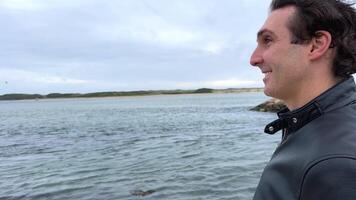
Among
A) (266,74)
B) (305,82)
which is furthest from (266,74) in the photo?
(305,82)

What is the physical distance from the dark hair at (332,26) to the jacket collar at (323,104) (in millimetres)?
103

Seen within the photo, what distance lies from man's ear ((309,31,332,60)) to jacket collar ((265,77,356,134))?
19cm

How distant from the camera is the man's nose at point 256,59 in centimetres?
260

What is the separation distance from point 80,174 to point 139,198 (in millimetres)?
4981

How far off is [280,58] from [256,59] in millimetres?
180

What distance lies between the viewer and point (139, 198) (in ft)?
41.3

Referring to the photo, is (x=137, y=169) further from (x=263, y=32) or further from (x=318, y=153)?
(x=318, y=153)

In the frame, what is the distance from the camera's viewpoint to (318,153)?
199 centimetres

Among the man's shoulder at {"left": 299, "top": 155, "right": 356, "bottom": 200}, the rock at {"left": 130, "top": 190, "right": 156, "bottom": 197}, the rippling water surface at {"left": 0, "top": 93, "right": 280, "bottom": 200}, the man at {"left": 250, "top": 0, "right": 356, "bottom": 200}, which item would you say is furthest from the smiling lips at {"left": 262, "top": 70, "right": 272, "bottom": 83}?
the rock at {"left": 130, "top": 190, "right": 156, "bottom": 197}

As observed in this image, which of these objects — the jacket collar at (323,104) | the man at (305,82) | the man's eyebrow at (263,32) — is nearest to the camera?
the man at (305,82)

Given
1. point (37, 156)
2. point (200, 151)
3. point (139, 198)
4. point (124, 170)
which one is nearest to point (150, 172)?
point (124, 170)

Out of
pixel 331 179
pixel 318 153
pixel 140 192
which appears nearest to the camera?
pixel 331 179

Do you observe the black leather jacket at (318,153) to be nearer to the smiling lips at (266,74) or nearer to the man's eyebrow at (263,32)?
the smiling lips at (266,74)

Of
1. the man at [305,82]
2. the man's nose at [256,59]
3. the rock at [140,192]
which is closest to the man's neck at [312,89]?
the man at [305,82]
